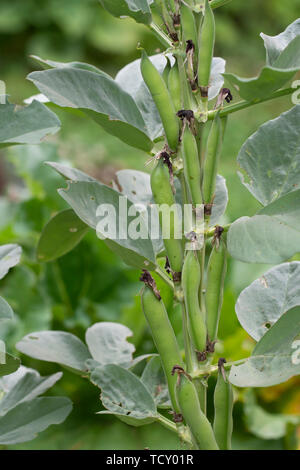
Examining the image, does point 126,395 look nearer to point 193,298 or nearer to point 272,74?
point 193,298

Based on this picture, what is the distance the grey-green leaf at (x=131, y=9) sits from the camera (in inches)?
14.2

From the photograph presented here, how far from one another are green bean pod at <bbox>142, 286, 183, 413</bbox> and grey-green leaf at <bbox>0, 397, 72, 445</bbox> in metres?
0.10

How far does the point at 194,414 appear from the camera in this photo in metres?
0.36

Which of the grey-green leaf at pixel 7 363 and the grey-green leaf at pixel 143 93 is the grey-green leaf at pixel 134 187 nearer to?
the grey-green leaf at pixel 143 93

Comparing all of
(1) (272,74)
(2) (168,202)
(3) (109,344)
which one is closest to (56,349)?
(3) (109,344)

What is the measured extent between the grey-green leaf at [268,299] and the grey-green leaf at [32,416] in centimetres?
15

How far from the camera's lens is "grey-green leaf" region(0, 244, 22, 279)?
420 millimetres

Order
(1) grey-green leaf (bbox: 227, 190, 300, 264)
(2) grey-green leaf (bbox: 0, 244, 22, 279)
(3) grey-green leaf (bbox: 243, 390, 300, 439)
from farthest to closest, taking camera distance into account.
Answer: (3) grey-green leaf (bbox: 243, 390, 300, 439) < (2) grey-green leaf (bbox: 0, 244, 22, 279) < (1) grey-green leaf (bbox: 227, 190, 300, 264)

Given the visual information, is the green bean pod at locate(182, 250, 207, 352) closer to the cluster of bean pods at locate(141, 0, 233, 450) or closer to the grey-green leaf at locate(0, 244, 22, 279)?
the cluster of bean pods at locate(141, 0, 233, 450)

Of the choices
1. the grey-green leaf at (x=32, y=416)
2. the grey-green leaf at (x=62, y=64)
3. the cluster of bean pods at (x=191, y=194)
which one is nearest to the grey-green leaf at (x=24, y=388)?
the grey-green leaf at (x=32, y=416)

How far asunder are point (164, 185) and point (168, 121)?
39mm

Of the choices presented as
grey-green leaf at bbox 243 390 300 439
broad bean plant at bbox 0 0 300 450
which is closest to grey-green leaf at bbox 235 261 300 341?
broad bean plant at bbox 0 0 300 450

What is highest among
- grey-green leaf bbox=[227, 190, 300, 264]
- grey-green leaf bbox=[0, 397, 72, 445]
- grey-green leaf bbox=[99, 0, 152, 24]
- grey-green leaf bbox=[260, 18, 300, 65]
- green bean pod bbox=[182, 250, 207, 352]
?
grey-green leaf bbox=[99, 0, 152, 24]
